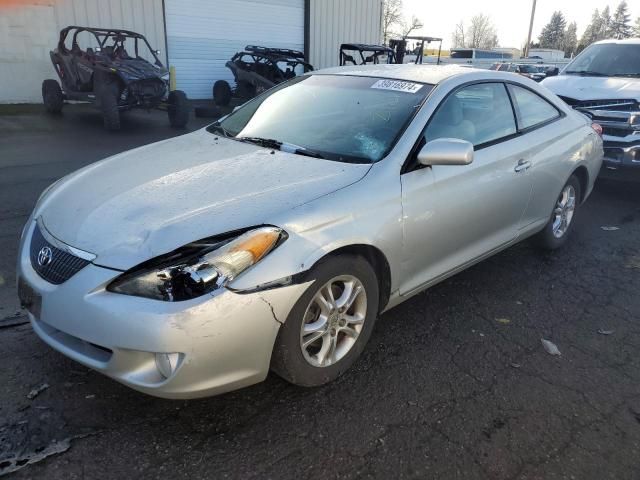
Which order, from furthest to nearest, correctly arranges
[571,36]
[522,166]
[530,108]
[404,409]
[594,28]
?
[571,36], [594,28], [530,108], [522,166], [404,409]

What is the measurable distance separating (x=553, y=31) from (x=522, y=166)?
4317 inches

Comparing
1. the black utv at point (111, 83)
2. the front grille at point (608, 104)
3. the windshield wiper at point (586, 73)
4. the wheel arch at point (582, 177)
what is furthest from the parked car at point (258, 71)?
the wheel arch at point (582, 177)

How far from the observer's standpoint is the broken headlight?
2194 mm

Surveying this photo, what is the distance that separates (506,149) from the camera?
3.72 meters

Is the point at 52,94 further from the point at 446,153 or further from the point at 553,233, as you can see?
the point at 446,153

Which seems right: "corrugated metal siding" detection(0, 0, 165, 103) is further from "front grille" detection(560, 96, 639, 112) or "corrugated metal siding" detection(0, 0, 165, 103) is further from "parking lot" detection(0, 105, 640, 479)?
"front grille" detection(560, 96, 639, 112)

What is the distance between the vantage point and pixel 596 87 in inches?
274

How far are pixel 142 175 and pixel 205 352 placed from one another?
1.25 metres

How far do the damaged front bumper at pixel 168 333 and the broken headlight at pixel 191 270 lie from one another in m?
0.04

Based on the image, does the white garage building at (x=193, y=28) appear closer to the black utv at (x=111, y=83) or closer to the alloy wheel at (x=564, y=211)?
the black utv at (x=111, y=83)

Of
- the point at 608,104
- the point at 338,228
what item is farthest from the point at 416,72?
the point at 608,104

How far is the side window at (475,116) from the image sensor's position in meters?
3.33

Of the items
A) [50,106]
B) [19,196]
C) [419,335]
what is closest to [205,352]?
[419,335]

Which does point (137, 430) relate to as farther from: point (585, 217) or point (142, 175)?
point (585, 217)
